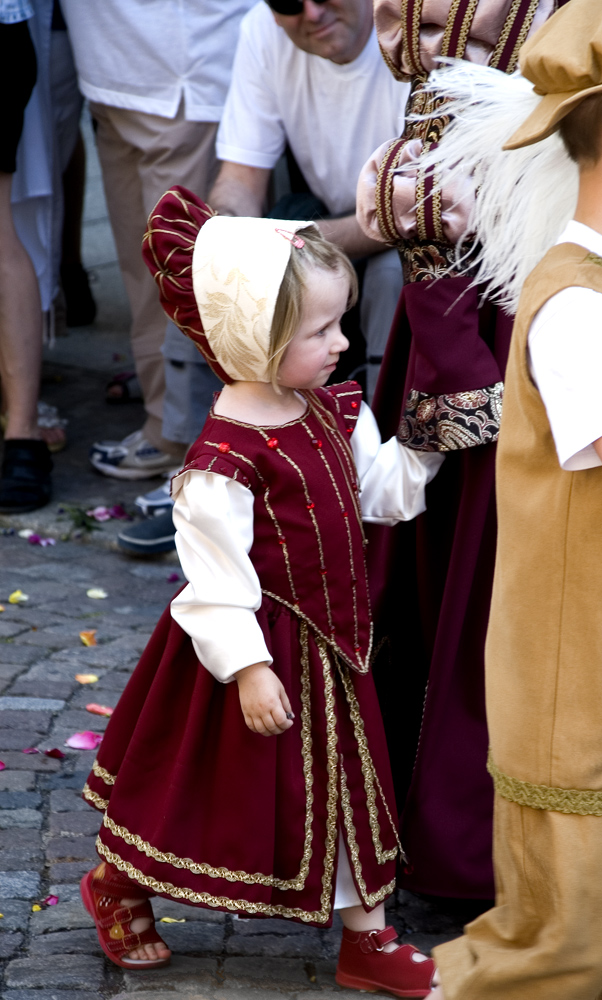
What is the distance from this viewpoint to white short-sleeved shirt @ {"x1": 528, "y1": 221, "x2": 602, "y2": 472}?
143 centimetres

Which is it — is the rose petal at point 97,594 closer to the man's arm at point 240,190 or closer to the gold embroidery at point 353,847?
the man's arm at point 240,190

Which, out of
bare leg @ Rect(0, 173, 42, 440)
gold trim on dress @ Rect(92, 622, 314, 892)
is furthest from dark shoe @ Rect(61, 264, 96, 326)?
gold trim on dress @ Rect(92, 622, 314, 892)

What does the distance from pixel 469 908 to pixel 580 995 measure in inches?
29.8

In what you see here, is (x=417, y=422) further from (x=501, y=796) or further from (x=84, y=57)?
(x=84, y=57)

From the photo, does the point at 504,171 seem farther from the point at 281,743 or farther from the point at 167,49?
the point at 167,49

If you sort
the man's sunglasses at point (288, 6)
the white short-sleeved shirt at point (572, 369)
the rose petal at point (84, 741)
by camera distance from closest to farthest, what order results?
the white short-sleeved shirt at point (572, 369) < the rose petal at point (84, 741) < the man's sunglasses at point (288, 6)

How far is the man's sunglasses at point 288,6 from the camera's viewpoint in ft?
10.5

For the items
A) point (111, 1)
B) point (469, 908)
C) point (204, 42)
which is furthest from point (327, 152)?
point (469, 908)

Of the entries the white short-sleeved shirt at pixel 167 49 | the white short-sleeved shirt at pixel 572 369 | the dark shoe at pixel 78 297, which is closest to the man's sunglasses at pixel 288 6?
the white short-sleeved shirt at pixel 167 49

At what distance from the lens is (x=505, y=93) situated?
1.70m

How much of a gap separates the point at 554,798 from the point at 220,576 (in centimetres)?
62

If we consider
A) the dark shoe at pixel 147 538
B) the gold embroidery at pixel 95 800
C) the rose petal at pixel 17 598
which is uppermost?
the gold embroidery at pixel 95 800

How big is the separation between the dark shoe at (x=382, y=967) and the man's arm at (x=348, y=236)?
188 cm

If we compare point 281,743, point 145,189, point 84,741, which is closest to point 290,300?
point 281,743
